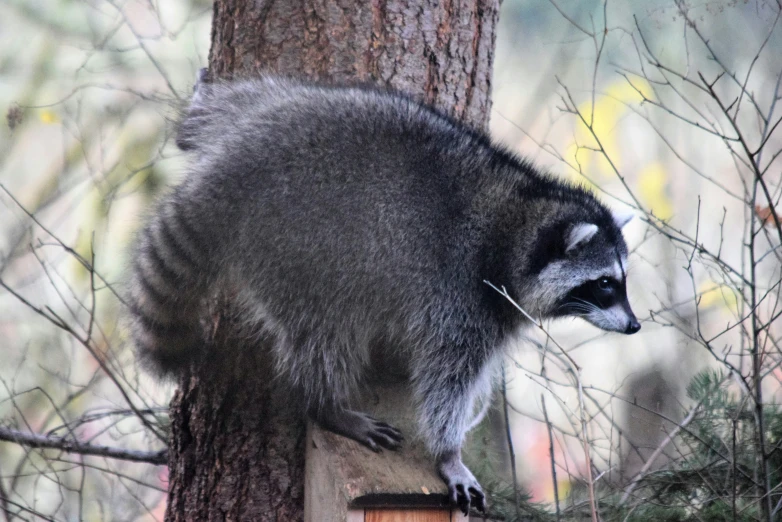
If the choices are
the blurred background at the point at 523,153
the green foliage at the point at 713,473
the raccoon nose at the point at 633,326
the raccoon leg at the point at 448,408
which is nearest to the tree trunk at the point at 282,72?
the raccoon leg at the point at 448,408

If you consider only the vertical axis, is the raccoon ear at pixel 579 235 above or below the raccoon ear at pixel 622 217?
below

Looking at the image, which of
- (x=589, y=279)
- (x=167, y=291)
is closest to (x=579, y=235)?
(x=589, y=279)

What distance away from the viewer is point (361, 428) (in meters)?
2.39

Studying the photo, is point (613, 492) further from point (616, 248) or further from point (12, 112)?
point (12, 112)

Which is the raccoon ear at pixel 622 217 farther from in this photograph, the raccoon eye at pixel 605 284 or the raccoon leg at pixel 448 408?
the raccoon leg at pixel 448 408

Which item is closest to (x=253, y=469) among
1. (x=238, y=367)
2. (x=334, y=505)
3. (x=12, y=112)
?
(x=238, y=367)

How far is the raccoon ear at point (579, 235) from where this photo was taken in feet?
9.00

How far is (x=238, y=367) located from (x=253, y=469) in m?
0.32

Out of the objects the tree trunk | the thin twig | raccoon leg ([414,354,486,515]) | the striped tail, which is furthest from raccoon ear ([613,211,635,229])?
the thin twig

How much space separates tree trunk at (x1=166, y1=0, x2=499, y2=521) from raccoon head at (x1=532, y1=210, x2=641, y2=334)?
59 cm

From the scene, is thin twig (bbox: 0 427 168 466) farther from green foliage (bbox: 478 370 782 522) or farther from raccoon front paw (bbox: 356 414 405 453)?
green foliage (bbox: 478 370 782 522)

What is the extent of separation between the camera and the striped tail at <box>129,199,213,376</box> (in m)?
2.43

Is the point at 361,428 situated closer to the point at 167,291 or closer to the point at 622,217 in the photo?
the point at 167,291

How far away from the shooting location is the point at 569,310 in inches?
116
